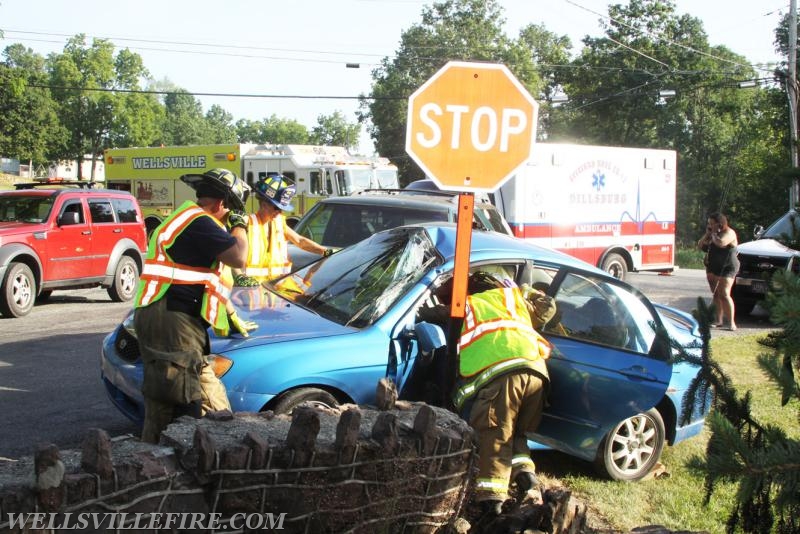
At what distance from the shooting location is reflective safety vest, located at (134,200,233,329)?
431cm

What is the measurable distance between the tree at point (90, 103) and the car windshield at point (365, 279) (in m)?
75.6

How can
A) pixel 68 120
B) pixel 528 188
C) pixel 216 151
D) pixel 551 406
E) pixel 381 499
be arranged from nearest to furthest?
pixel 381 499 < pixel 551 406 < pixel 528 188 < pixel 216 151 < pixel 68 120

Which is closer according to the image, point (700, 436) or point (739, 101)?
point (700, 436)

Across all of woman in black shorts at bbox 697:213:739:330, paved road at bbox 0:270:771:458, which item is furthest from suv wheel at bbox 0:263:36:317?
woman in black shorts at bbox 697:213:739:330

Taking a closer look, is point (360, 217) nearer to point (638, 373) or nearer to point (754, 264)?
point (638, 373)

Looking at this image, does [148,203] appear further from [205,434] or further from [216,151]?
[205,434]

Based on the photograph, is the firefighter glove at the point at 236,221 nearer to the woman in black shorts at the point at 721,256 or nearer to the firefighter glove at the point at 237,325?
the firefighter glove at the point at 237,325

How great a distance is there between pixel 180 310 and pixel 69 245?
9.00 m

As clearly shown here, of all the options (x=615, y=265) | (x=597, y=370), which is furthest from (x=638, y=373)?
(x=615, y=265)

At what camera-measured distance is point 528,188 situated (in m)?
15.6

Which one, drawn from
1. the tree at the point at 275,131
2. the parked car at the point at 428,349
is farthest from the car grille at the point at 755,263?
the tree at the point at 275,131

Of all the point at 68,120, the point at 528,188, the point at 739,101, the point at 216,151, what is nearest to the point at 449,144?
the point at 528,188

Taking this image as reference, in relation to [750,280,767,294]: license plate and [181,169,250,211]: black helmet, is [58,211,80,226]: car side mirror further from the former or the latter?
[750,280,767,294]: license plate

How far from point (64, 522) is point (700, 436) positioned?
5523mm
